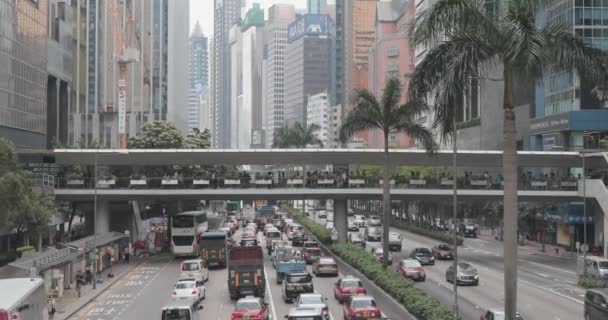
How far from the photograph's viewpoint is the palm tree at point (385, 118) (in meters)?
41.6

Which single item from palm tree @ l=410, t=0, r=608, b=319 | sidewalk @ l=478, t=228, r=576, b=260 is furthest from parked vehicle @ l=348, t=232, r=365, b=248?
palm tree @ l=410, t=0, r=608, b=319

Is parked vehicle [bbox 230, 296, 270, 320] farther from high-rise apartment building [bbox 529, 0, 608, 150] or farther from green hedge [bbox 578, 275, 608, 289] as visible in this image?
high-rise apartment building [bbox 529, 0, 608, 150]

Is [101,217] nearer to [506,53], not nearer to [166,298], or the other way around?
[166,298]

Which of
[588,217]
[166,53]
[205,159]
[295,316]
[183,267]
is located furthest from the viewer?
[166,53]

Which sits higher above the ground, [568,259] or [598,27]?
[598,27]

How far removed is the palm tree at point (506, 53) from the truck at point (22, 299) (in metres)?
12.0

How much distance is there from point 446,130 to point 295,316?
32.4ft

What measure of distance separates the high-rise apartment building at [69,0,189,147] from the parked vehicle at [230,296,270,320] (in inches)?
5228

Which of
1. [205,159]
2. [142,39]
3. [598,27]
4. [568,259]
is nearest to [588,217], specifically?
[568,259]

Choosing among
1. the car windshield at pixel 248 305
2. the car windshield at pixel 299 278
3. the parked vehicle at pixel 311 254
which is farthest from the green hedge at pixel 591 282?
the car windshield at pixel 248 305

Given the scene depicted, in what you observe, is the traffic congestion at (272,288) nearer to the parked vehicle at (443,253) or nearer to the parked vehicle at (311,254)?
the parked vehicle at (311,254)

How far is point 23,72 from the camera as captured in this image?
246ft

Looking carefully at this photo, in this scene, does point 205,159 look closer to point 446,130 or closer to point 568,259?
point 568,259

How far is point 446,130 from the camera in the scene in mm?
19547
